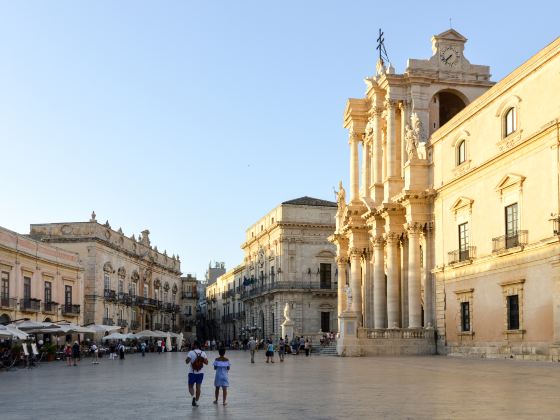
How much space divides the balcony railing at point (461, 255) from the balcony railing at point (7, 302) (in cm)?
2347

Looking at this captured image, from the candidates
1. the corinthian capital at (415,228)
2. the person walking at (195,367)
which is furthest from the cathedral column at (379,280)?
the person walking at (195,367)

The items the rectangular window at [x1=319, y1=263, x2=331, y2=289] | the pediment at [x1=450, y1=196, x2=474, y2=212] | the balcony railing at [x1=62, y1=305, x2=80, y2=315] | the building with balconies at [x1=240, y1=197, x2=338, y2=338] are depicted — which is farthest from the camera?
the rectangular window at [x1=319, y1=263, x2=331, y2=289]

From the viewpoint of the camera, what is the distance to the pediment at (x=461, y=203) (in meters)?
32.4

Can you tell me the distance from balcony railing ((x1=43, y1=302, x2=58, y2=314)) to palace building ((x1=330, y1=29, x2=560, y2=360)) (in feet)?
57.4

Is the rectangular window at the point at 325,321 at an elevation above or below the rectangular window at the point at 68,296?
below

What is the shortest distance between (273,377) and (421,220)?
1729 cm

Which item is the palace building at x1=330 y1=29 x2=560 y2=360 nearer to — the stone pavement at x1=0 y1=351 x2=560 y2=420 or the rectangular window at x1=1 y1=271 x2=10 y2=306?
the stone pavement at x1=0 y1=351 x2=560 y2=420

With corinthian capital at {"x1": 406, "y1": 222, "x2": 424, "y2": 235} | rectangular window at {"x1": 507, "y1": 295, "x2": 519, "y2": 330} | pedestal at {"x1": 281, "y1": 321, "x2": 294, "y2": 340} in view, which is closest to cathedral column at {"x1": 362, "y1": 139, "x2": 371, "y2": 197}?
corinthian capital at {"x1": 406, "y1": 222, "x2": 424, "y2": 235}

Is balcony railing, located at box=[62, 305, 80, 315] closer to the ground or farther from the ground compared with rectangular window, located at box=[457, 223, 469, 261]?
closer to the ground

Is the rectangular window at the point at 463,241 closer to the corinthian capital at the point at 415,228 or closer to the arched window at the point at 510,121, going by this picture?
the corinthian capital at the point at 415,228

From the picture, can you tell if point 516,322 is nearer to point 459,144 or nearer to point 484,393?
point 459,144

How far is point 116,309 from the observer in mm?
65938

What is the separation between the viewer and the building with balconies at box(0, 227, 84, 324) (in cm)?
4350

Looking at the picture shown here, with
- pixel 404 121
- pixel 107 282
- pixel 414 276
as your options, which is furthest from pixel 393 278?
pixel 107 282
